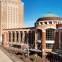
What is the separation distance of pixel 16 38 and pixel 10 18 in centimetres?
3203

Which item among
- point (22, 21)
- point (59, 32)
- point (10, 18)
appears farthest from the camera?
point (22, 21)

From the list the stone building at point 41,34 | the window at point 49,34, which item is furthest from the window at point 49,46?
the window at point 49,34

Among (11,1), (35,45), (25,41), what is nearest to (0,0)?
(11,1)

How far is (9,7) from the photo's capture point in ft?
362

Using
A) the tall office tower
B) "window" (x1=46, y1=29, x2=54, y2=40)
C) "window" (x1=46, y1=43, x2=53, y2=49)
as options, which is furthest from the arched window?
the tall office tower

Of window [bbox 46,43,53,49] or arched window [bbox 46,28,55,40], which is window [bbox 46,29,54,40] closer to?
arched window [bbox 46,28,55,40]

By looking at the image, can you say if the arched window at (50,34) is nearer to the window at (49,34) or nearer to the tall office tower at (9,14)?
the window at (49,34)

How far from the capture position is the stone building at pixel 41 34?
5016 cm

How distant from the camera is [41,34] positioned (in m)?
53.1

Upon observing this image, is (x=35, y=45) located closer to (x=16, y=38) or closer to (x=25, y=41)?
(x=25, y=41)

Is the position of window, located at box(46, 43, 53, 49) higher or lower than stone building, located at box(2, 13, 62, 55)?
lower

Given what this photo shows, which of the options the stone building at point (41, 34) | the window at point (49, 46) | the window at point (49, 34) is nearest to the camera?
the stone building at point (41, 34)

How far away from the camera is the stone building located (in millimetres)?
50156

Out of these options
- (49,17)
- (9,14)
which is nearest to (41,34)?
(49,17)
